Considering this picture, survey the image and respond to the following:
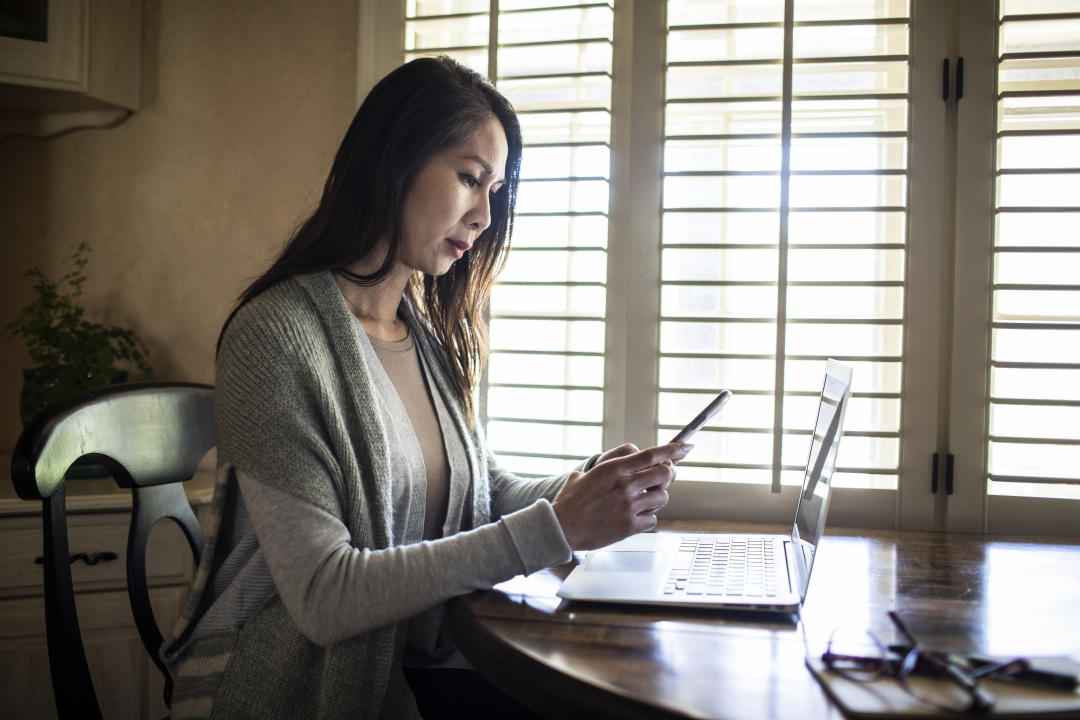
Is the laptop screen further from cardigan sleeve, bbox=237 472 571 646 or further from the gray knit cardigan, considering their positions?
the gray knit cardigan

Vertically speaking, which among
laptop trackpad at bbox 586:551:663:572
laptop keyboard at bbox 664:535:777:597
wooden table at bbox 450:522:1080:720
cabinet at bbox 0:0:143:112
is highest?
cabinet at bbox 0:0:143:112

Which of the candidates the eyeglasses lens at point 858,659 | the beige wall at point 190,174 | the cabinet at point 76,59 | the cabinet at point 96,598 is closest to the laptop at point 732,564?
the eyeglasses lens at point 858,659

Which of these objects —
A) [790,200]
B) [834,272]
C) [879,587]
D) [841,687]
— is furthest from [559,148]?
[841,687]

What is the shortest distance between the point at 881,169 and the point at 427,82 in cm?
89

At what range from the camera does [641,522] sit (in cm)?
108

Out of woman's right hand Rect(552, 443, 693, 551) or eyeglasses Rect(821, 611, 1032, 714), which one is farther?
woman's right hand Rect(552, 443, 693, 551)

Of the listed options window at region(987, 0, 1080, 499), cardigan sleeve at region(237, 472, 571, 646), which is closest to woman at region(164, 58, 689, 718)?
cardigan sleeve at region(237, 472, 571, 646)

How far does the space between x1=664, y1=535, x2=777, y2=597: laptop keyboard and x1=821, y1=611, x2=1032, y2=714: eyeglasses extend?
0.64 ft

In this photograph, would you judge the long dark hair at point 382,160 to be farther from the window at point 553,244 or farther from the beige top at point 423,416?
the window at point 553,244

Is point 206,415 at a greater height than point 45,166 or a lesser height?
lesser

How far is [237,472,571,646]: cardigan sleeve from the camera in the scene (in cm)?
97

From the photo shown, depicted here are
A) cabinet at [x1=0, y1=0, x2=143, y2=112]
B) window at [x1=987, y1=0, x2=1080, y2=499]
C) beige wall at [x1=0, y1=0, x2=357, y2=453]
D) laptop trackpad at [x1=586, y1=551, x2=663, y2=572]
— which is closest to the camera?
laptop trackpad at [x1=586, y1=551, x2=663, y2=572]

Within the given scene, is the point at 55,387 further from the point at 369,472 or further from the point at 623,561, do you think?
the point at 623,561

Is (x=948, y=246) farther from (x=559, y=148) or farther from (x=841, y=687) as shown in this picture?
(x=841, y=687)
